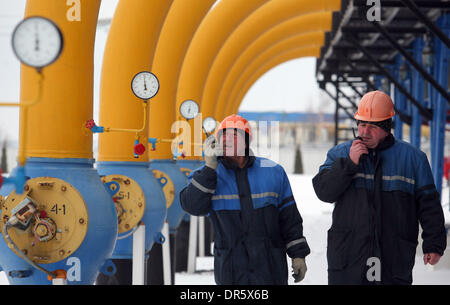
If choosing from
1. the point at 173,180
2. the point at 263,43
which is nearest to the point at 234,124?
the point at 173,180

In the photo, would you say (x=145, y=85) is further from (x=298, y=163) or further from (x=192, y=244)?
(x=298, y=163)

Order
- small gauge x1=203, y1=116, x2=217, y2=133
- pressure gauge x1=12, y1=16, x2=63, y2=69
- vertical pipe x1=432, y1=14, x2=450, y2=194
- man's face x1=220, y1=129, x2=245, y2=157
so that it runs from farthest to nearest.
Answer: small gauge x1=203, y1=116, x2=217, y2=133 < vertical pipe x1=432, y1=14, x2=450, y2=194 < man's face x1=220, y1=129, x2=245, y2=157 < pressure gauge x1=12, y1=16, x2=63, y2=69

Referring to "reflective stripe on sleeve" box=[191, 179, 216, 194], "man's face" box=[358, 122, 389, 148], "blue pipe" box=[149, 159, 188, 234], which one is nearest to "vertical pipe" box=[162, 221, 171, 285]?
"blue pipe" box=[149, 159, 188, 234]

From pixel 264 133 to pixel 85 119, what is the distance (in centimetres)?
281

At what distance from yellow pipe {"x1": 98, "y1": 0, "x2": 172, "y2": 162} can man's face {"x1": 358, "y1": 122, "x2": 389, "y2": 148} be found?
2221 mm

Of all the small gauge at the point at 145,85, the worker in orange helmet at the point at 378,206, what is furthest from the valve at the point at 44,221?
the small gauge at the point at 145,85

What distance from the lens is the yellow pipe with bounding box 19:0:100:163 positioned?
157 inches

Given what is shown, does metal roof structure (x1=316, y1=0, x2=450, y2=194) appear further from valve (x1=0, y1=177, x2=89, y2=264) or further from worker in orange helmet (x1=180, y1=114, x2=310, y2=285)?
valve (x1=0, y1=177, x2=89, y2=264)

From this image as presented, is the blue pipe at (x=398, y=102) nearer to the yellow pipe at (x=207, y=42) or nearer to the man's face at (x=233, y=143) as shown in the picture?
the yellow pipe at (x=207, y=42)

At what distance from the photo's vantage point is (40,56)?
9.57 ft

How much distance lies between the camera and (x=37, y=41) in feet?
9.54

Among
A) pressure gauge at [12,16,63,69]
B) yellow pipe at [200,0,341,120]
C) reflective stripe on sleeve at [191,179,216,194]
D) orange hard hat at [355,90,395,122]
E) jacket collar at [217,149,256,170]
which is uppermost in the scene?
yellow pipe at [200,0,341,120]

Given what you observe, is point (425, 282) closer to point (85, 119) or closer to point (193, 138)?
point (193, 138)
